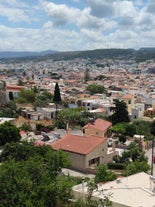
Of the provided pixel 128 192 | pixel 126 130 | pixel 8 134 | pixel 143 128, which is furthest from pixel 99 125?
pixel 128 192

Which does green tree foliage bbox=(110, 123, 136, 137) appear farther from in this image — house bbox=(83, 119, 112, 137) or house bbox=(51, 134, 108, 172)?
house bbox=(51, 134, 108, 172)

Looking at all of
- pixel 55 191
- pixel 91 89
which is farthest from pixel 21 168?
pixel 91 89

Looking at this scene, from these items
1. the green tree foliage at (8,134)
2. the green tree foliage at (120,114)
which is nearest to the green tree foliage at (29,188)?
the green tree foliage at (8,134)

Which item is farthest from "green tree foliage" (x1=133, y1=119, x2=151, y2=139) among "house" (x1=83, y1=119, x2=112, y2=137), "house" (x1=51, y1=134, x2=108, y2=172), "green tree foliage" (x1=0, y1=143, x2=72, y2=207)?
"green tree foliage" (x1=0, y1=143, x2=72, y2=207)

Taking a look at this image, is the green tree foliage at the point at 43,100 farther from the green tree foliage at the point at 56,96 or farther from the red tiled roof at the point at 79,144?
the red tiled roof at the point at 79,144

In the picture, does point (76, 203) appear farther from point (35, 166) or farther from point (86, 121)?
point (86, 121)
